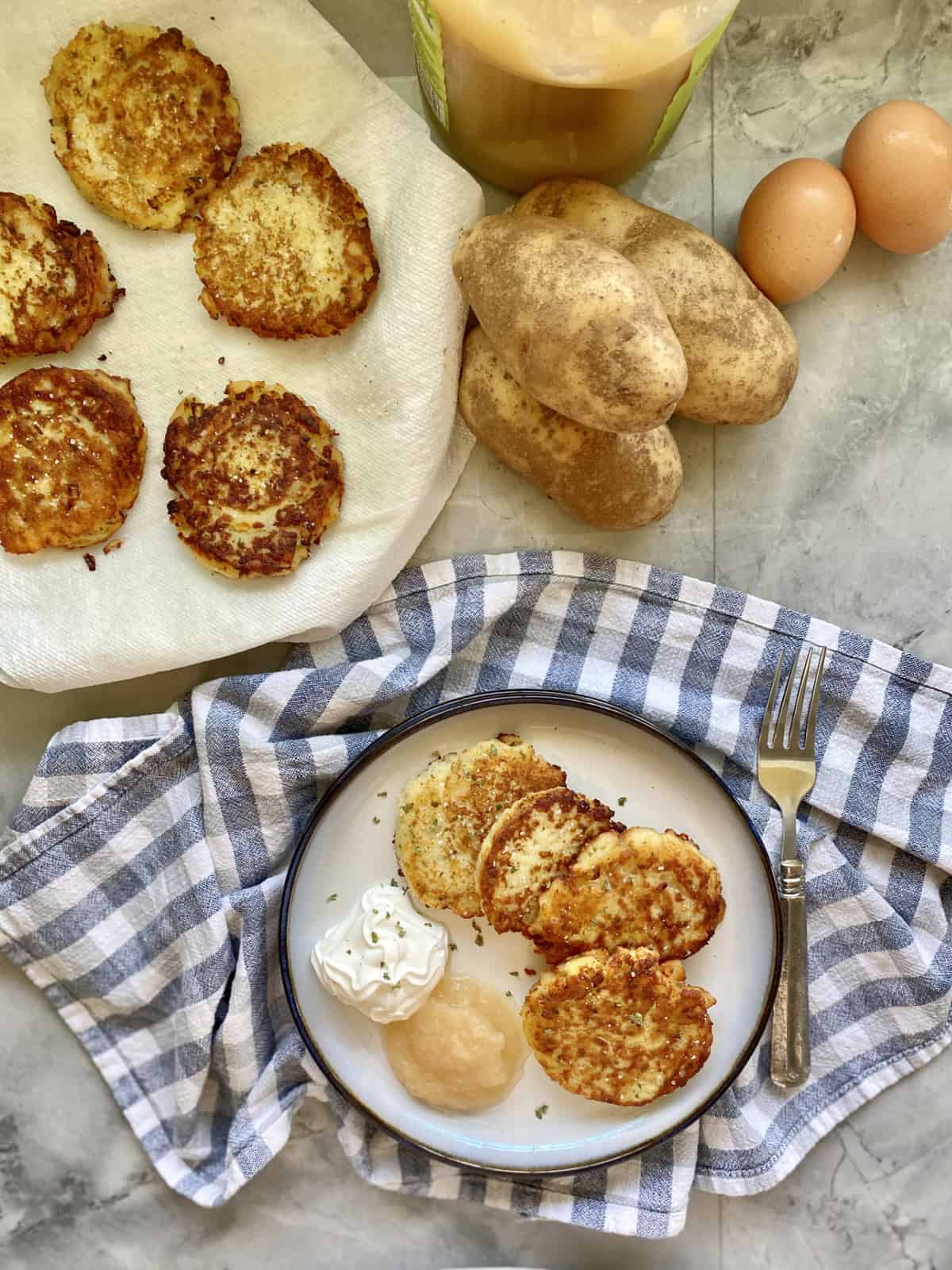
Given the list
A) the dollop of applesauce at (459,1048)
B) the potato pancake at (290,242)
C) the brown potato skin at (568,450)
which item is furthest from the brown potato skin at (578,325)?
the dollop of applesauce at (459,1048)

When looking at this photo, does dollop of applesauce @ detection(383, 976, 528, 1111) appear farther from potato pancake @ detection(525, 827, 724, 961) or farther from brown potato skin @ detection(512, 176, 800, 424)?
brown potato skin @ detection(512, 176, 800, 424)

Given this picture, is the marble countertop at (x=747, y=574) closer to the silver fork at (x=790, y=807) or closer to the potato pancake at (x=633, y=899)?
the silver fork at (x=790, y=807)

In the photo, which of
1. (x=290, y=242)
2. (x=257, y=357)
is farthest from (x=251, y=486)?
(x=290, y=242)

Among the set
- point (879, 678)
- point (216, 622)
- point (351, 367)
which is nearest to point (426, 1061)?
point (216, 622)

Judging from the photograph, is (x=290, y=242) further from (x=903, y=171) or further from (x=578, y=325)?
(x=903, y=171)

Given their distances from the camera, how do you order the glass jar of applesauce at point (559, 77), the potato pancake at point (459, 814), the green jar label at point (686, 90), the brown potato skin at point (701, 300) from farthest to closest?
the potato pancake at point (459, 814) → the brown potato skin at point (701, 300) → the green jar label at point (686, 90) → the glass jar of applesauce at point (559, 77)

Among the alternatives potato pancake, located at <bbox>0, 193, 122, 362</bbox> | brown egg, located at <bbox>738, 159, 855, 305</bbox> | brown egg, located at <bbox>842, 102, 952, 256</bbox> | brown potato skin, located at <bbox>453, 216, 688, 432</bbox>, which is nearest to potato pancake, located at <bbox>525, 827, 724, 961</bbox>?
brown potato skin, located at <bbox>453, 216, 688, 432</bbox>

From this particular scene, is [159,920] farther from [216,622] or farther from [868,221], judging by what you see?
[868,221]
